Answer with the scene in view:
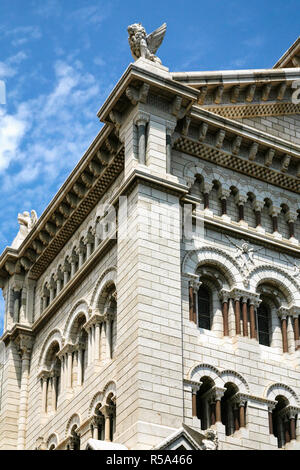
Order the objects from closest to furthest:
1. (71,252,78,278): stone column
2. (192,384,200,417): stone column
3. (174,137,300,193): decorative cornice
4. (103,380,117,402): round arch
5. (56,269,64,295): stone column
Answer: (192,384,200,417): stone column, (103,380,117,402): round arch, (174,137,300,193): decorative cornice, (71,252,78,278): stone column, (56,269,64,295): stone column

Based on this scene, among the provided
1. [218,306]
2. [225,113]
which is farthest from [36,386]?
[225,113]

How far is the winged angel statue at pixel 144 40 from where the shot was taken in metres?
38.7

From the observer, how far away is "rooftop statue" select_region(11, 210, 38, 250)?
1852 inches

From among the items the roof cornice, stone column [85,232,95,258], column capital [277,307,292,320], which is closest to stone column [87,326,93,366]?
stone column [85,232,95,258]

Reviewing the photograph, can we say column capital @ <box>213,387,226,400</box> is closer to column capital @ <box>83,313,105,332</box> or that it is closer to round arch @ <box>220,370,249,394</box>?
round arch @ <box>220,370,249,394</box>

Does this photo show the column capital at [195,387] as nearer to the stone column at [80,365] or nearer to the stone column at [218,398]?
the stone column at [218,398]

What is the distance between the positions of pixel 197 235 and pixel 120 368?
227 inches

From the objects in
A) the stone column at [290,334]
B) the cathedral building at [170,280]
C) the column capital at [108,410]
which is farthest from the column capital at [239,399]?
the column capital at [108,410]

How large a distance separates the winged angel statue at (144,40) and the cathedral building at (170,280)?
110 mm

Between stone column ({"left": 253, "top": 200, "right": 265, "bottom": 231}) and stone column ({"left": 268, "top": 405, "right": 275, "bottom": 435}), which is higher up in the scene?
stone column ({"left": 253, "top": 200, "right": 265, "bottom": 231})

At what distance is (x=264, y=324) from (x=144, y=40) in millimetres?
10609

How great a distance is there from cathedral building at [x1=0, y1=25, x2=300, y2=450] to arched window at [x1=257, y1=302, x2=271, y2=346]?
0.05 metres

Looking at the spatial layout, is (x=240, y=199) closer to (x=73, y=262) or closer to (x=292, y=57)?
(x=73, y=262)

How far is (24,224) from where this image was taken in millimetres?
48000
